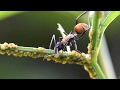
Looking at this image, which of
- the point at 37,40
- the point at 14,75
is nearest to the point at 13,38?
the point at 37,40

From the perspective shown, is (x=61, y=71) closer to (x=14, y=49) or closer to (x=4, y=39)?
(x=4, y=39)

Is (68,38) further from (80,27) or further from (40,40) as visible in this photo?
(40,40)

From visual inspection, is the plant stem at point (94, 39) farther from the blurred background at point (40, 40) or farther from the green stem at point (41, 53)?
the blurred background at point (40, 40)

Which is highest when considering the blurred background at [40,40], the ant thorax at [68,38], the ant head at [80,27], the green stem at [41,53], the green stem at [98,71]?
the blurred background at [40,40]

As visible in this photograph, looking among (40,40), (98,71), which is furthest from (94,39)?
(40,40)

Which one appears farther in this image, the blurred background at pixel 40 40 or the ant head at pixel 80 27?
the blurred background at pixel 40 40

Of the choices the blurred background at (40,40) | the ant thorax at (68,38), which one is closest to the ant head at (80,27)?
the ant thorax at (68,38)

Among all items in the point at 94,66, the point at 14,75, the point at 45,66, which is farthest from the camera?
the point at 45,66

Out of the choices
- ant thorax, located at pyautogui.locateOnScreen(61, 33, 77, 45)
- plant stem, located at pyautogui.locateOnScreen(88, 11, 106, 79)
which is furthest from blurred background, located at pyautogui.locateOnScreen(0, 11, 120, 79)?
plant stem, located at pyautogui.locateOnScreen(88, 11, 106, 79)
